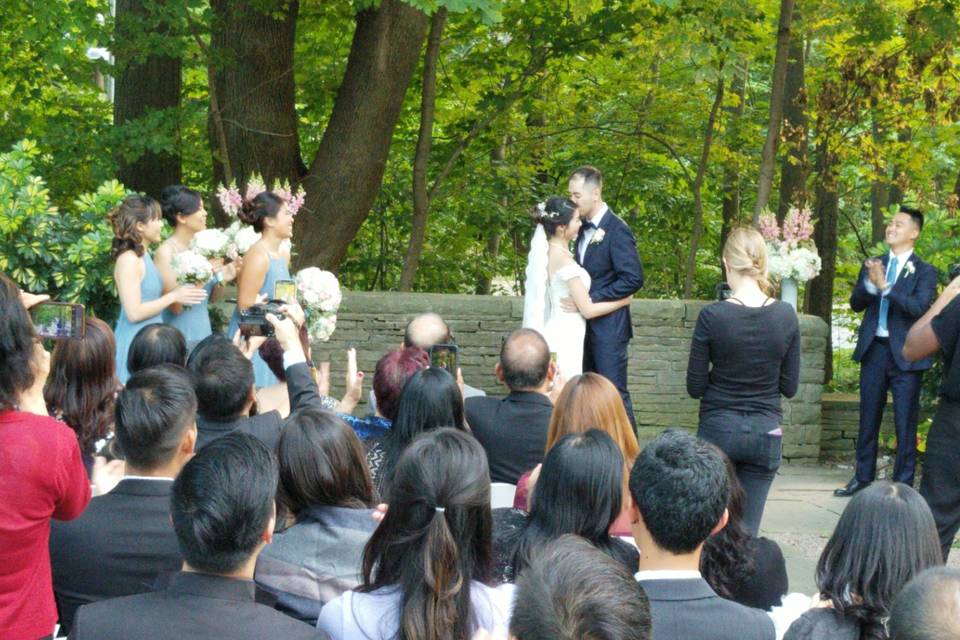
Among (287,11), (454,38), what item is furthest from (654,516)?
(454,38)

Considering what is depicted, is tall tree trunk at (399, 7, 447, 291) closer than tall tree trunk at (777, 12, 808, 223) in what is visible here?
Yes

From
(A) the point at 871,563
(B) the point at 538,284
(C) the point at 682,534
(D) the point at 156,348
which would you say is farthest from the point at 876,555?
(B) the point at 538,284

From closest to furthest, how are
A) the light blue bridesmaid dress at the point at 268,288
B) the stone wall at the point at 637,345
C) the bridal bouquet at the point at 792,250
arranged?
the light blue bridesmaid dress at the point at 268,288
the bridal bouquet at the point at 792,250
the stone wall at the point at 637,345

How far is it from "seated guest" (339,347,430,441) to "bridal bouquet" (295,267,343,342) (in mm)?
1443

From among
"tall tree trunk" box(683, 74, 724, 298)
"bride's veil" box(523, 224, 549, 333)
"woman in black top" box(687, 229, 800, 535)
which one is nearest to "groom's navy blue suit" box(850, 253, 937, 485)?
"bride's veil" box(523, 224, 549, 333)

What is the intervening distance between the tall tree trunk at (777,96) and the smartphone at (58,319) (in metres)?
7.28

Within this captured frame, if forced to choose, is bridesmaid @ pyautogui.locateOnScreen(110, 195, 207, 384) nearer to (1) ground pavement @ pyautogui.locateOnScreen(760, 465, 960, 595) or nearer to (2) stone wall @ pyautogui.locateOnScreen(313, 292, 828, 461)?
(2) stone wall @ pyautogui.locateOnScreen(313, 292, 828, 461)

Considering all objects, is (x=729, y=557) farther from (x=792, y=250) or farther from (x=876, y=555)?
(x=792, y=250)

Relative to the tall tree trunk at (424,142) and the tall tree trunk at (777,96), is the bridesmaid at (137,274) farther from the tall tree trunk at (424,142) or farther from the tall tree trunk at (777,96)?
the tall tree trunk at (777,96)

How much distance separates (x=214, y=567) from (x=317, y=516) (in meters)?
0.75

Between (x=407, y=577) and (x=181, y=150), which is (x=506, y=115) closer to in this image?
(x=181, y=150)

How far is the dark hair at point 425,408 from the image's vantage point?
14.0 feet

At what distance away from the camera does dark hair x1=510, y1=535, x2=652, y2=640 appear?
1909 millimetres

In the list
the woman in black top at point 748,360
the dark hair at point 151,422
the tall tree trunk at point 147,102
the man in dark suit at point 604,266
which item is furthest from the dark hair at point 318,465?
the tall tree trunk at point 147,102
